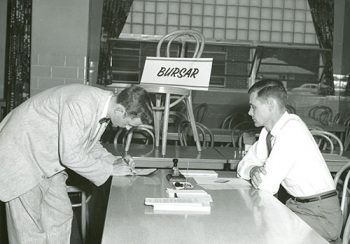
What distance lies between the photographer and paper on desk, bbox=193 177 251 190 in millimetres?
2104

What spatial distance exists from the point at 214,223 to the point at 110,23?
6.49 m

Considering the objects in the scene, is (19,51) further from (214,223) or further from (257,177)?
(214,223)

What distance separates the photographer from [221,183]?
2189mm

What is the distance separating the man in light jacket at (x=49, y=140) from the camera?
2066 millimetres

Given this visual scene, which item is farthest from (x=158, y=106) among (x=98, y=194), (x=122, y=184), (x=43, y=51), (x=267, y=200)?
(x=43, y=51)

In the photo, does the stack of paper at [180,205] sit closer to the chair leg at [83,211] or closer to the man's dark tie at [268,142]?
the man's dark tie at [268,142]

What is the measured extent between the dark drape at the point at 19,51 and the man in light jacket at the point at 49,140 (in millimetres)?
3589

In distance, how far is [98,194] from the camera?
3.67m

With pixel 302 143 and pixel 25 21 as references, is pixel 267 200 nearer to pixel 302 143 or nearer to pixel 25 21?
pixel 302 143

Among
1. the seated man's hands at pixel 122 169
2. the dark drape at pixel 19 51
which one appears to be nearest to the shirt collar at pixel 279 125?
the seated man's hands at pixel 122 169

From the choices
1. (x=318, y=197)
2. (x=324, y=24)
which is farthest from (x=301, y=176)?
(x=324, y=24)

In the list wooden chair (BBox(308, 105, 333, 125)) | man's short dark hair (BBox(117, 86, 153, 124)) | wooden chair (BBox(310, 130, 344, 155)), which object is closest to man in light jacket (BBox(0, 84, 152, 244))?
man's short dark hair (BBox(117, 86, 153, 124))

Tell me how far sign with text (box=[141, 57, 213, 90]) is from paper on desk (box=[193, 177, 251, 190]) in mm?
978

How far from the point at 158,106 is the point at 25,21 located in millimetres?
2924
